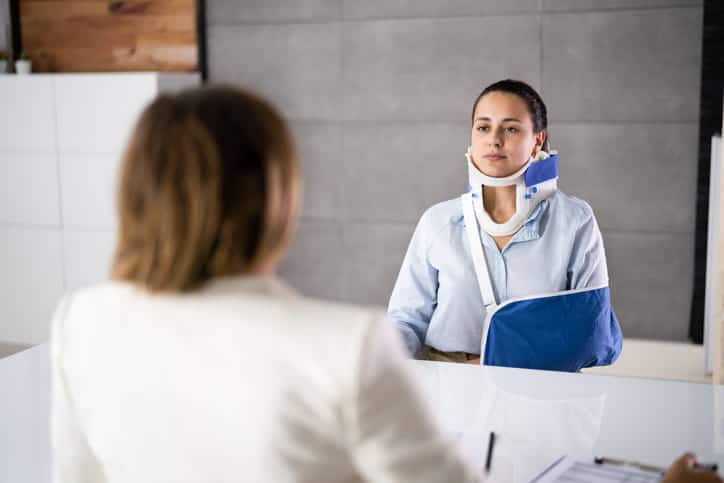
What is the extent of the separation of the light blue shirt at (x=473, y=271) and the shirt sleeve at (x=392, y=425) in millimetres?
1311

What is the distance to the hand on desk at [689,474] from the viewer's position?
1024 mm

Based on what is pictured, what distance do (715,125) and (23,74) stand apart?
3.28 m

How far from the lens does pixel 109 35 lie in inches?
183

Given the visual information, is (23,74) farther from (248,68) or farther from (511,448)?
(511,448)

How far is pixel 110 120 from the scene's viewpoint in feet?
14.1

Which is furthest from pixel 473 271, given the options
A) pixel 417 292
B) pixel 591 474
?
pixel 591 474

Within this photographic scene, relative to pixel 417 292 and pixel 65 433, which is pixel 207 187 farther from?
pixel 417 292

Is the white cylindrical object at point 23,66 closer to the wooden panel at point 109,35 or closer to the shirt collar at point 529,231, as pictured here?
the wooden panel at point 109,35

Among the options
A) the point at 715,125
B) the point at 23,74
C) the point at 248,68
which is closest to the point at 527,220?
the point at 715,125

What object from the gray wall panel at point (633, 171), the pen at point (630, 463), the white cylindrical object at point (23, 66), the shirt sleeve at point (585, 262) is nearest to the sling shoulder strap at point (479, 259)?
the shirt sleeve at point (585, 262)

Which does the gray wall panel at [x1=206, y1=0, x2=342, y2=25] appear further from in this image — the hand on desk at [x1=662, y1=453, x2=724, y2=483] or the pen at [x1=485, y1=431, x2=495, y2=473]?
the hand on desk at [x1=662, y1=453, x2=724, y2=483]

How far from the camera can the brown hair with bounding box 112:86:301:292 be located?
801 millimetres

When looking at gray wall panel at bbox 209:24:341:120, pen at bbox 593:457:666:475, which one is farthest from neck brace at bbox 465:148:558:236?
gray wall panel at bbox 209:24:341:120

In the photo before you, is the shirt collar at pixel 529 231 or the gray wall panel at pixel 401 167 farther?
the gray wall panel at pixel 401 167
